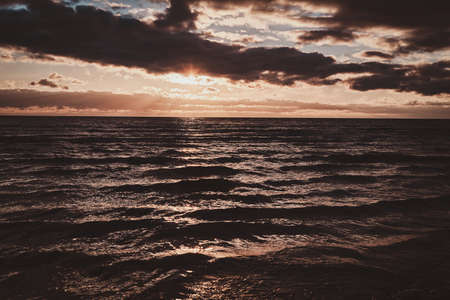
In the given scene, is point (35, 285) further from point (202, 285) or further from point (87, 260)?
point (202, 285)

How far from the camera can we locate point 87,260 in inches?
214

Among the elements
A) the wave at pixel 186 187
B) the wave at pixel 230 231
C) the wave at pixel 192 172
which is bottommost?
the wave at pixel 192 172

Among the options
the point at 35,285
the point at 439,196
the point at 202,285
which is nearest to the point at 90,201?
the point at 35,285

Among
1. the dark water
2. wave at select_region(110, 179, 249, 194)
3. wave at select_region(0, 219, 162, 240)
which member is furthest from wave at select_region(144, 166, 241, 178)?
wave at select_region(0, 219, 162, 240)

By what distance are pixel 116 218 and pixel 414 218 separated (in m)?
9.62

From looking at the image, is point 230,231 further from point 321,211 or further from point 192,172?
point 192,172

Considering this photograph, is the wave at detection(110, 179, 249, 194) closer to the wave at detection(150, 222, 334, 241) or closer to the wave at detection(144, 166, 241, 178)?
the wave at detection(144, 166, 241, 178)

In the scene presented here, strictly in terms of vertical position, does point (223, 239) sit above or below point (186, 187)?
above

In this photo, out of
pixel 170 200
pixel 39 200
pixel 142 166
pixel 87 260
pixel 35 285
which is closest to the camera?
pixel 35 285

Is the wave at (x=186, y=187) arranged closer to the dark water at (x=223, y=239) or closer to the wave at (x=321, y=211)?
the dark water at (x=223, y=239)

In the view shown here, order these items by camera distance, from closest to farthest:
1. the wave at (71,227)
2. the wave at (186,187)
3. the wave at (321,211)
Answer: the wave at (71,227) < the wave at (321,211) < the wave at (186,187)

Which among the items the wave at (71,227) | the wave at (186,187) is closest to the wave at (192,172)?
the wave at (186,187)

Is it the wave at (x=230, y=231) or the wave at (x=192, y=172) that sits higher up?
the wave at (x=230, y=231)

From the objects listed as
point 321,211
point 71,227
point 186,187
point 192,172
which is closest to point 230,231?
point 321,211
